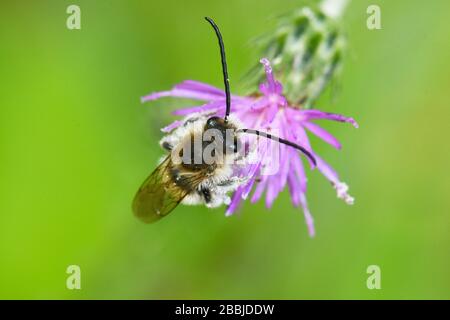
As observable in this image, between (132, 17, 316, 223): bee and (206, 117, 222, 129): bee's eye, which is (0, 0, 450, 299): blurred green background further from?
(206, 117, 222, 129): bee's eye

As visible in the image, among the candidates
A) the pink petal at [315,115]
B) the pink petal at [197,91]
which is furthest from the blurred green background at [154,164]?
the pink petal at [315,115]

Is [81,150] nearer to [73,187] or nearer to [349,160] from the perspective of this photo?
[73,187]

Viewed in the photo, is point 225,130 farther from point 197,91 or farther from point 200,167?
point 197,91

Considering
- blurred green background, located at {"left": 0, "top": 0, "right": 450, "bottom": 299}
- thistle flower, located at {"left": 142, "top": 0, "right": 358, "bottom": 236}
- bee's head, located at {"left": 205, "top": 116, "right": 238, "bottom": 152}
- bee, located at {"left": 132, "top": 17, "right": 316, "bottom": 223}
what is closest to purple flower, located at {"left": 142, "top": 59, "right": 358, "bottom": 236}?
thistle flower, located at {"left": 142, "top": 0, "right": 358, "bottom": 236}

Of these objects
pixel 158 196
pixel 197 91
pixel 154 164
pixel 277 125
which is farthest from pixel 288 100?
pixel 154 164

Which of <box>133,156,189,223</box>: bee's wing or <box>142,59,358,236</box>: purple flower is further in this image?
<box>142,59,358,236</box>: purple flower

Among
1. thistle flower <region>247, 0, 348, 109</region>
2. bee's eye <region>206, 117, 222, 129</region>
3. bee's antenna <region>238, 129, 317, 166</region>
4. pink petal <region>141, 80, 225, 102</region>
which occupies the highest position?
thistle flower <region>247, 0, 348, 109</region>

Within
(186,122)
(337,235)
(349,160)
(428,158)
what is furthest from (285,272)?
(186,122)
